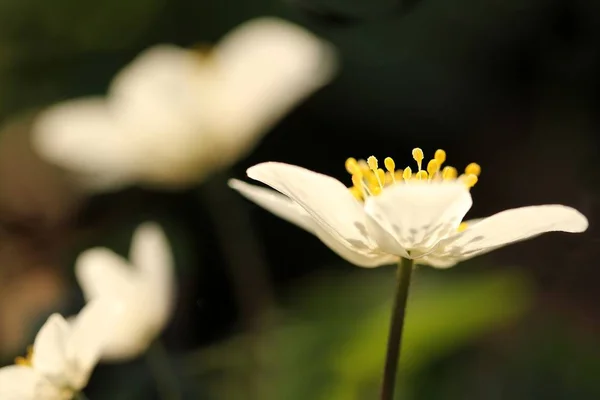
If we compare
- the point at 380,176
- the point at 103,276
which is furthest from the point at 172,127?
the point at 380,176

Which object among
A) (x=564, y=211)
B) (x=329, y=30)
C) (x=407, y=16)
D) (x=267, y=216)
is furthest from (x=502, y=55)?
(x=564, y=211)

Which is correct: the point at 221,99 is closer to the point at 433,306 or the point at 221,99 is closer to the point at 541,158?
the point at 433,306

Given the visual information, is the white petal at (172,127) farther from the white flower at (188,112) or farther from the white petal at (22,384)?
the white petal at (22,384)

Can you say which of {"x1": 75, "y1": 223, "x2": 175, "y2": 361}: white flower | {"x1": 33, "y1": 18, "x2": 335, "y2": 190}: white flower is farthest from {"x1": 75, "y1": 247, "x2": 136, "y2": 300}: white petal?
{"x1": 33, "y1": 18, "x2": 335, "y2": 190}: white flower

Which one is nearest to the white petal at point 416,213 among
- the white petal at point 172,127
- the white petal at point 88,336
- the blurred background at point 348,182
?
the white petal at point 88,336

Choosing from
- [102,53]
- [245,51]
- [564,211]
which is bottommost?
[564,211]
